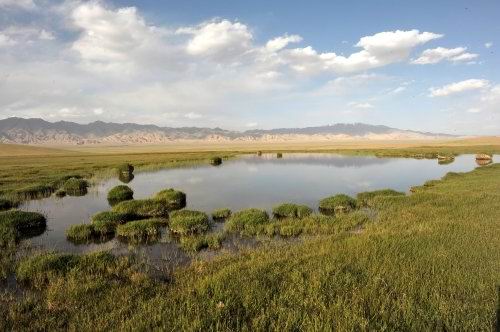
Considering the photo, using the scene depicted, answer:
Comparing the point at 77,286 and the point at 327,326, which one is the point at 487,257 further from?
the point at 77,286

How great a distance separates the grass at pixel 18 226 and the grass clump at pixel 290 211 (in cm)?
1551

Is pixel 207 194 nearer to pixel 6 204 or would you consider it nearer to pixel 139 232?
pixel 139 232

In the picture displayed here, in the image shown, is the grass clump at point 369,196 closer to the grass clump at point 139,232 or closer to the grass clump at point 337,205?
the grass clump at point 337,205

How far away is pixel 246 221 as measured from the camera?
75.2 ft

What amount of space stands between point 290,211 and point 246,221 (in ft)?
14.6

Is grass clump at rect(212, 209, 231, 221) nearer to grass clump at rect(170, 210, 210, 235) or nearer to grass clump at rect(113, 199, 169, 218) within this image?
grass clump at rect(170, 210, 210, 235)

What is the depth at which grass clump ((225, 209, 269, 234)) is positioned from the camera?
21.8 m

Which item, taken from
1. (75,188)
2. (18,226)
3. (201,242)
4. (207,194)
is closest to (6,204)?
(75,188)

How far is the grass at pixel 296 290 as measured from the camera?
9.45 metres

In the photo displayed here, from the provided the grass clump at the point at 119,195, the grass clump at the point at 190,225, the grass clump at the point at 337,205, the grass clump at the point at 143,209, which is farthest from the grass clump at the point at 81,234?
the grass clump at the point at 337,205

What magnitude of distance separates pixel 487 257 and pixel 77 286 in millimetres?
15027

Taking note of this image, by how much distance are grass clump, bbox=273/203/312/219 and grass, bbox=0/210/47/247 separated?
15510mm

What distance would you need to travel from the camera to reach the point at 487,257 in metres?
13.9

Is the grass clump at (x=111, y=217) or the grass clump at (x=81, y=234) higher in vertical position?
the grass clump at (x=111, y=217)
